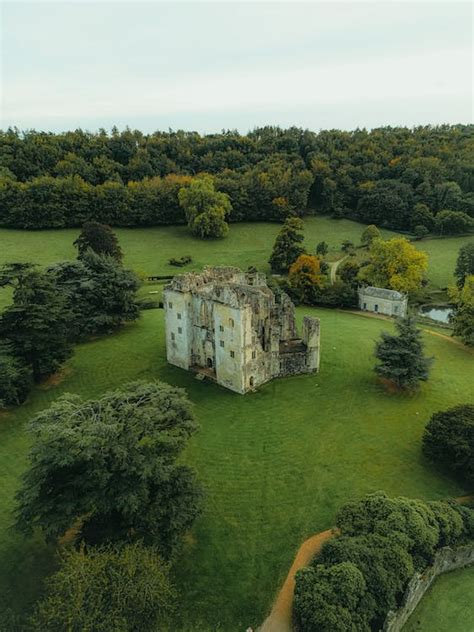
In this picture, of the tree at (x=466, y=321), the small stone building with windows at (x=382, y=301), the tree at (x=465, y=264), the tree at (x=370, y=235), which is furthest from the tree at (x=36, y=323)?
the tree at (x=370, y=235)

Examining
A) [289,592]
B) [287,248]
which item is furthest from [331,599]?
[287,248]

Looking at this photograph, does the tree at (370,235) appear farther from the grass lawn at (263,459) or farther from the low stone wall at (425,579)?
the low stone wall at (425,579)

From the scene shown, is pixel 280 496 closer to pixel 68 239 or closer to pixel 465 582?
pixel 465 582

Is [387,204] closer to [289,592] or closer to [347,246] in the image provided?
[347,246]

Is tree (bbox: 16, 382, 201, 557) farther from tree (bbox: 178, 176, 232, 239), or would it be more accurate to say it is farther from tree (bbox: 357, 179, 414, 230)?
tree (bbox: 357, 179, 414, 230)

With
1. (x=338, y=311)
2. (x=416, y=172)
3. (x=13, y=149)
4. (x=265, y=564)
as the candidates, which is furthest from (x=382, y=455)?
(x=13, y=149)

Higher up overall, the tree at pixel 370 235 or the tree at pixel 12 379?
the tree at pixel 370 235

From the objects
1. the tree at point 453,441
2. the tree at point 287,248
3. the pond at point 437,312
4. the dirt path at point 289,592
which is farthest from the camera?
the tree at point 287,248

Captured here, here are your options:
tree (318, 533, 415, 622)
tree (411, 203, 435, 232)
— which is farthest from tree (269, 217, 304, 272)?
tree (318, 533, 415, 622)
